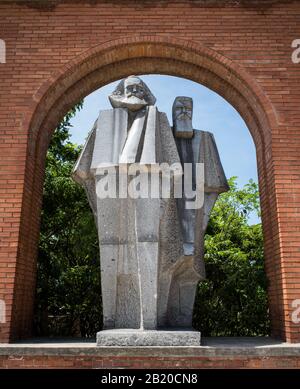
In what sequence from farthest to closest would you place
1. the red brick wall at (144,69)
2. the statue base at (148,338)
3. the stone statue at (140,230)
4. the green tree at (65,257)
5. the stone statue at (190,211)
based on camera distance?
the green tree at (65,257)
the red brick wall at (144,69)
the stone statue at (190,211)
the stone statue at (140,230)
the statue base at (148,338)

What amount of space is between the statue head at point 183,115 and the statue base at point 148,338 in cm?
248

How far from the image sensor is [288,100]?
5363 mm

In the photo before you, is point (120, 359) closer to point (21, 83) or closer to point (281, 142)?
point (281, 142)

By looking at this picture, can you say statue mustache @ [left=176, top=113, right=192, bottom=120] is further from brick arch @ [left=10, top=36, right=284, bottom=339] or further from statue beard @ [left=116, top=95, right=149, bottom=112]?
brick arch @ [left=10, top=36, right=284, bottom=339]

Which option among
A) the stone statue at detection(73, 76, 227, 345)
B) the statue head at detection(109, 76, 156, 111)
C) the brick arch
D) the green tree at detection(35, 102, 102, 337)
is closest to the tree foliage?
the green tree at detection(35, 102, 102, 337)

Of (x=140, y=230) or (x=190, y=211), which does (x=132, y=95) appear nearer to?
(x=190, y=211)

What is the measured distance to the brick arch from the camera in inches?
201

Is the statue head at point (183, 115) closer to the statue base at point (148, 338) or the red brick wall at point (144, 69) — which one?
the red brick wall at point (144, 69)

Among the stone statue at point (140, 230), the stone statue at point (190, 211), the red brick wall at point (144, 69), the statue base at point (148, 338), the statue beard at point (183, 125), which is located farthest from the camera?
the statue beard at point (183, 125)

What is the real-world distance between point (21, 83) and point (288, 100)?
369 cm

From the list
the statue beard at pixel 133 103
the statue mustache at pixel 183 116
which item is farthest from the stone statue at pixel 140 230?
the statue mustache at pixel 183 116

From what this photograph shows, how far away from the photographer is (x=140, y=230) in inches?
170

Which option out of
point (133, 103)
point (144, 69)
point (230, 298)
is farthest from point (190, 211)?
point (230, 298)

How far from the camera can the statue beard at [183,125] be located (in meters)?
5.08
